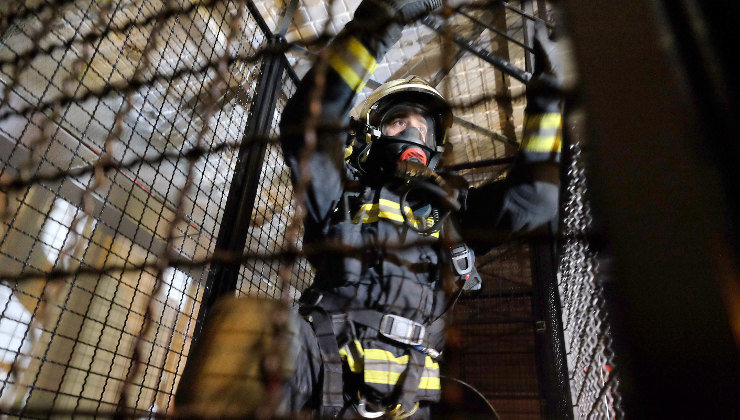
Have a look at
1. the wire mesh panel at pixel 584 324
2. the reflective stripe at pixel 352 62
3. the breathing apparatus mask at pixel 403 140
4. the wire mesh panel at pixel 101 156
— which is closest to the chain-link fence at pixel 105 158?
the wire mesh panel at pixel 101 156

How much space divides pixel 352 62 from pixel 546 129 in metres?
0.69

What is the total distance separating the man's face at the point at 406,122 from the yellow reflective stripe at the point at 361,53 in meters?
1.04

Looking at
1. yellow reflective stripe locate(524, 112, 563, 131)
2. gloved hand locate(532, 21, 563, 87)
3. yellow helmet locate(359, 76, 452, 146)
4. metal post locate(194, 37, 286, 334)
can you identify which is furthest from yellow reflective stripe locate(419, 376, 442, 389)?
yellow helmet locate(359, 76, 452, 146)

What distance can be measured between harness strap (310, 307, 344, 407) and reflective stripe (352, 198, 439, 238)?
16.7 inches

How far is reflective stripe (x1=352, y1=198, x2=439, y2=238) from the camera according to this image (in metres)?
1.67

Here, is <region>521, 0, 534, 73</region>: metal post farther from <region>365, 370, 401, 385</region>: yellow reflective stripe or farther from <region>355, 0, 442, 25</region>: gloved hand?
<region>365, 370, 401, 385</region>: yellow reflective stripe

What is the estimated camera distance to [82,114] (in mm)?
2533

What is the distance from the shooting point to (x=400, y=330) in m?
1.42

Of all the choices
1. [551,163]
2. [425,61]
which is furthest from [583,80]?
[425,61]

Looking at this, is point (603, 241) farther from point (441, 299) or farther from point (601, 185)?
point (441, 299)

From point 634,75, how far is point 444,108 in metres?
0.29

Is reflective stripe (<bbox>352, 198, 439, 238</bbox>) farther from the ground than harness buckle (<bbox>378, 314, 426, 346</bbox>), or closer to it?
farther from the ground

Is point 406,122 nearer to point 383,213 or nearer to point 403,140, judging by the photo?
point 403,140

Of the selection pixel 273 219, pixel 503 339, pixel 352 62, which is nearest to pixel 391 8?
pixel 352 62
